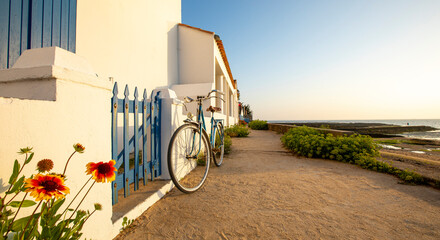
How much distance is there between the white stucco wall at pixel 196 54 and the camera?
25.2 feet

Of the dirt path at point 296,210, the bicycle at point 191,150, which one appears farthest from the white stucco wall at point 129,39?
the dirt path at point 296,210

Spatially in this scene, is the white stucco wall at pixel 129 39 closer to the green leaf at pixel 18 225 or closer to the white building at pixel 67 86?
the white building at pixel 67 86

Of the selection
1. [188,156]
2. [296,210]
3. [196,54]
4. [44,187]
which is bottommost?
[296,210]

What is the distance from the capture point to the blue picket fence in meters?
1.71

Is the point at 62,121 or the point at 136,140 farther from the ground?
the point at 62,121

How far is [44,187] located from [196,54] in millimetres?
7678

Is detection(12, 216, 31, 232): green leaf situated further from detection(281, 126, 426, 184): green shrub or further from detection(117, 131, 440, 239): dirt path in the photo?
detection(281, 126, 426, 184): green shrub

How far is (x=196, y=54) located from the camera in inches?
304

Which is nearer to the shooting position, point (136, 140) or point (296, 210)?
point (296, 210)

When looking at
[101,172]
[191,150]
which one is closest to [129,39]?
[191,150]

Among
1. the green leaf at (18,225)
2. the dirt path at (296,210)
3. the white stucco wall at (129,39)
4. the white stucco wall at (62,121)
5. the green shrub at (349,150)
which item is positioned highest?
the white stucco wall at (129,39)

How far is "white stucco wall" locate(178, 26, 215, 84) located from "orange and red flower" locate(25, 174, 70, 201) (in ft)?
23.8

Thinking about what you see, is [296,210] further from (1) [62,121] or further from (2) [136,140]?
(1) [62,121]

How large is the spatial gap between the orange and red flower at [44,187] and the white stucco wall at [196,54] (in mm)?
7248
